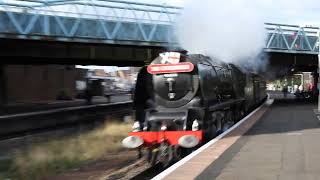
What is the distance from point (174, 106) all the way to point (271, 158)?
410cm

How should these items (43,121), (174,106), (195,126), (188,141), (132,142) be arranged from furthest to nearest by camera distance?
(43,121), (174,106), (195,126), (132,142), (188,141)

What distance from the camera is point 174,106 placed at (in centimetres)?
1471

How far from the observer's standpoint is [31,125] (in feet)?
90.4

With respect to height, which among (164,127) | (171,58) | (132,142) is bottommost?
(132,142)

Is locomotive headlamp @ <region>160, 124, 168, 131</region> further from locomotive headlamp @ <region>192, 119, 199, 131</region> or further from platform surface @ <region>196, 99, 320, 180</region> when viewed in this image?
platform surface @ <region>196, 99, 320, 180</region>

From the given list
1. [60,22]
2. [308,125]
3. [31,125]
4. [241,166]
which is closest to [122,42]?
[60,22]

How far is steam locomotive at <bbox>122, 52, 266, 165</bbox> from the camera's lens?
1364 centimetres

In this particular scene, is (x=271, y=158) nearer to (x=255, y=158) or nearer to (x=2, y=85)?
(x=255, y=158)

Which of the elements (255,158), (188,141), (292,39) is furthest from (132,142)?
(292,39)

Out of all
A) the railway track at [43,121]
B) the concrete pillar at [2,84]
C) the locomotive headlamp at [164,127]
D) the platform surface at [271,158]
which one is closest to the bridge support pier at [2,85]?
the concrete pillar at [2,84]

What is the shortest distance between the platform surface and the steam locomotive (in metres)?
1.16

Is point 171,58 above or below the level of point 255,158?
above

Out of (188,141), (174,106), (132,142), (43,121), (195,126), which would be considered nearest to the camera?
(188,141)

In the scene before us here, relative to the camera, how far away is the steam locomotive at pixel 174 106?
13641mm
